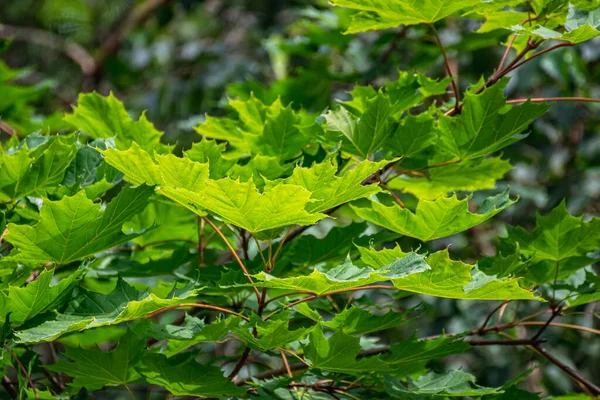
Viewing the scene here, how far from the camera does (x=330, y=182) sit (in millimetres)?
744

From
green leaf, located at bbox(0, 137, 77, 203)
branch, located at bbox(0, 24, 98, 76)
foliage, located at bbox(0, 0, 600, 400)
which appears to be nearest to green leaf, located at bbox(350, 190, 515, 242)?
foliage, located at bbox(0, 0, 600, 400)

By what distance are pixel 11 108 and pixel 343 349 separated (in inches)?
37.4

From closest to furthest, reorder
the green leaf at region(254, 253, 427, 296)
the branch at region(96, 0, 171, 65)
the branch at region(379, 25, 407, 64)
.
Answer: the green leaf at region(254, 253, 427, 296)
the branch at region(379, 25, 407, 64)
the branch at region(96, 0, 171, 65)

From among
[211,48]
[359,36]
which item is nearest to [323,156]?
[359,36]

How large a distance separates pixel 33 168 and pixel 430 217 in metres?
0.45

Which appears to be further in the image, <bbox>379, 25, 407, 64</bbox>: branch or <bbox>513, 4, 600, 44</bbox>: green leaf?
<bbox>379, 25, 407, 64</bbox>: branch

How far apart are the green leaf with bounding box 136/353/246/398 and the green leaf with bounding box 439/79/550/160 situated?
38cm

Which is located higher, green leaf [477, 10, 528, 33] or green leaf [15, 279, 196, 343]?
green leaf [477, 10, 528, 33]

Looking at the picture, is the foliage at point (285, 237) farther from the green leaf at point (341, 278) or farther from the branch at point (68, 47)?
the branch at point (68, 47)

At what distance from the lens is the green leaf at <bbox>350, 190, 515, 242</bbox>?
31.6 inches

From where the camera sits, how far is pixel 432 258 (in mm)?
717

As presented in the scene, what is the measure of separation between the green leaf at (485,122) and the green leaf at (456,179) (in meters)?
0.08

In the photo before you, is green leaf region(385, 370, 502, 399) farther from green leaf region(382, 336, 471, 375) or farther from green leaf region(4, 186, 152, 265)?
green leaf region(4, 186, 152, 265)

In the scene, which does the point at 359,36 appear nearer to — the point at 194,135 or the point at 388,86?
the point at 194,135
